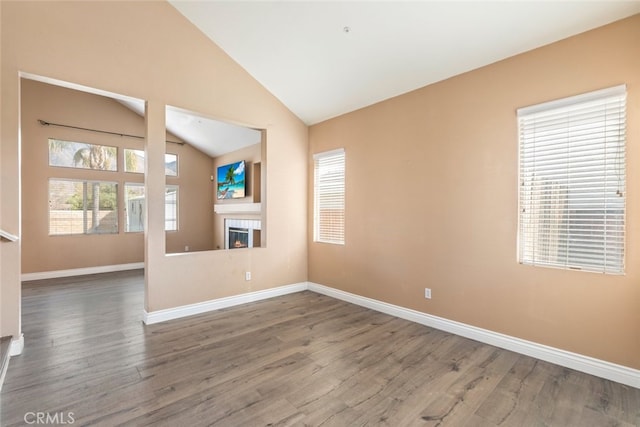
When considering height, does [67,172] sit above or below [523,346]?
above

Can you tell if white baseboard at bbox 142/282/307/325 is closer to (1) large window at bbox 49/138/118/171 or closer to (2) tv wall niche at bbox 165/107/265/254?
(2) tv wall niche at bbox 165/107/265/254

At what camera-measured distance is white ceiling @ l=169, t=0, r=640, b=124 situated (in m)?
2.45

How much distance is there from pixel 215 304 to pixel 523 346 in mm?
3565

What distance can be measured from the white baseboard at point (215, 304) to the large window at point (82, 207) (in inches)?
160

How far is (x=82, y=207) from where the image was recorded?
6230mm

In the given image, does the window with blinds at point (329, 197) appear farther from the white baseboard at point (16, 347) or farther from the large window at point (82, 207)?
A: the large window at point (82, 207)

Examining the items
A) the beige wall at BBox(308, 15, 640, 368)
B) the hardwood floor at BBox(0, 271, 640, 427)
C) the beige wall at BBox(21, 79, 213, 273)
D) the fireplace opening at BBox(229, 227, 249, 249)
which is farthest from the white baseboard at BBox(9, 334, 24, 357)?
the fireplace opening at BBox(229, 227, 249, 249)

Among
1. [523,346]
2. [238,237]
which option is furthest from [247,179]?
[523,346]

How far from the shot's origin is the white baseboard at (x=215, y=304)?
3507mm

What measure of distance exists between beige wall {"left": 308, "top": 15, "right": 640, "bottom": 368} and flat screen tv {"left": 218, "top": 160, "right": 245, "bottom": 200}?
3154 mm

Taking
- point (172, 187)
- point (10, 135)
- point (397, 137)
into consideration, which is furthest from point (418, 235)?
point (172, 187)

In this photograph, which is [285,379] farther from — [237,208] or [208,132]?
[208,132]

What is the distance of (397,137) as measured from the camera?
3.78 metres

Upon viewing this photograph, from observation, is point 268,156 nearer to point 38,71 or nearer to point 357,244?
point 357,244
